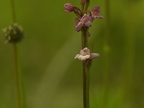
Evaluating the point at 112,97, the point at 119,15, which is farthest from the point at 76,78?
the point at 112,97

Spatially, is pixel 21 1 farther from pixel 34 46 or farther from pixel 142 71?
pixel 142 71

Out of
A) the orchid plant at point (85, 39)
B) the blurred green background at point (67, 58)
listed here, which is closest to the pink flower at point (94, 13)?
the orchid plant at point (85, 39)

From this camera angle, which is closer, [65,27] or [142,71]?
[142,71]

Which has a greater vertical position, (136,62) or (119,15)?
(119,15)

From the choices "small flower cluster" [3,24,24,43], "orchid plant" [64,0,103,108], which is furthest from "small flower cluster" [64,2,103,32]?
"small flower cluster" [3,24,24,43]

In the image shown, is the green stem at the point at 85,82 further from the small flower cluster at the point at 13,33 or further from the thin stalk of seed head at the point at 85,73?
the small flower cluster at the point at 13,33

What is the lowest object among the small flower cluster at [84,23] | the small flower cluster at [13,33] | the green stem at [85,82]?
the green stem at [85,82]

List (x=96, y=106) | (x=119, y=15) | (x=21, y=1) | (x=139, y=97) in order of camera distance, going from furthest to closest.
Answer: (x=21, y=1) < (x=119, y=15) < (x=139, y=97) < (x=96, y=106)

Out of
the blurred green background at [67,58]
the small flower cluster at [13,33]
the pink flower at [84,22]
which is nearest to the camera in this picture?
the pink flower at [84,22]

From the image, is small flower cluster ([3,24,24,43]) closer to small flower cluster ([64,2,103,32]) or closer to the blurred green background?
the blurred green background
